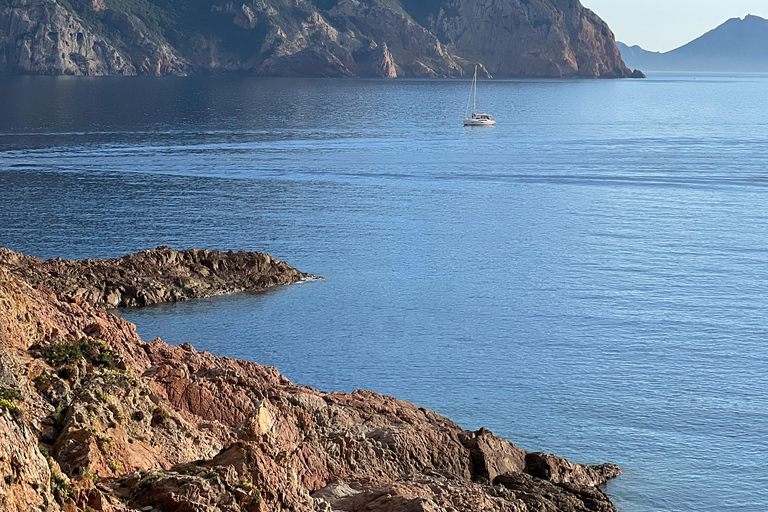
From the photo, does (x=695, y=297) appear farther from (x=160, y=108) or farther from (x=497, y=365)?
(x=160, y=108)

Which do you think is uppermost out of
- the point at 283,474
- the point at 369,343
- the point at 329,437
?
the point at 283,474

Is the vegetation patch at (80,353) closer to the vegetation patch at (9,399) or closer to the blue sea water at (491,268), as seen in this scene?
the vegetation patch at (9,399)

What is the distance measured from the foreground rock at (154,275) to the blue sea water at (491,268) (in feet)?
4.46

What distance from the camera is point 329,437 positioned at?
24250 mm

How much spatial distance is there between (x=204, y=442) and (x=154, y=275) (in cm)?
3064

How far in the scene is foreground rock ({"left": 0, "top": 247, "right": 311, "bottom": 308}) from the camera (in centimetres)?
4809

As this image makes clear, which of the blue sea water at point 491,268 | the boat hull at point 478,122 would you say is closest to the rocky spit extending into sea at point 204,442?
the blue sea water at point 491,268

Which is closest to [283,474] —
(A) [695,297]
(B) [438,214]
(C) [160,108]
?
(A) [695,297]

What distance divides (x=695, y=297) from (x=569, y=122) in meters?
121

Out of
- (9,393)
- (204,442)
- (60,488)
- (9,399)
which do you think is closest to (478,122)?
(204,442)

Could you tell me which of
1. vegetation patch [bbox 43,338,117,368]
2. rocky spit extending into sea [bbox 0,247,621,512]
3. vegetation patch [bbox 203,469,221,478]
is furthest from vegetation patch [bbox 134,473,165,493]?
vegetation patch [bbox 43,338,117,368]

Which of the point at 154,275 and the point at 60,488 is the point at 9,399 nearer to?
the point at 60,488

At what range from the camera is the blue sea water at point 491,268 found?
3484 centimetres

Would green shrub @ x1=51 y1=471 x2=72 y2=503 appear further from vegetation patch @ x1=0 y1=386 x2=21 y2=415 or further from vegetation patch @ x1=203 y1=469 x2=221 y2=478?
vegetation patch @ x1=203 y1=469 x2=221 y2=478
